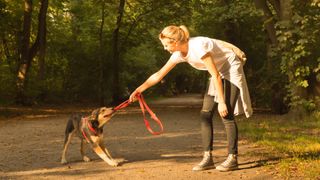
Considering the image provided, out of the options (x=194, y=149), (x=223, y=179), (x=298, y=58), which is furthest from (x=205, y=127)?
(x=298, y=58)

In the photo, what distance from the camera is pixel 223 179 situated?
5.74 metres

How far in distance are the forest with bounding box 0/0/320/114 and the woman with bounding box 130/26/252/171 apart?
23.5 ft

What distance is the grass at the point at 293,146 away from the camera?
19.7 feet

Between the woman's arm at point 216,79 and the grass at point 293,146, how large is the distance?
1154 mm

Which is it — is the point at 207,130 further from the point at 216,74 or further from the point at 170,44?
the point at 170,44

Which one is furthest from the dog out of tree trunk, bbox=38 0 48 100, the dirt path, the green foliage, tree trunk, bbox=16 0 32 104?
tree trunk, bbox=38 0 48 100

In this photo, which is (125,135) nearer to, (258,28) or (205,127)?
(205,127)

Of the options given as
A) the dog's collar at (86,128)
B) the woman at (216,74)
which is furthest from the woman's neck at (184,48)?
Answer: the dog's collar at (86,128)

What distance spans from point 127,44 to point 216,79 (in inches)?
914

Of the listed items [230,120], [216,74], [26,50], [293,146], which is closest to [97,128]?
[230,120]

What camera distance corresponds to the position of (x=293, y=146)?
820 cm

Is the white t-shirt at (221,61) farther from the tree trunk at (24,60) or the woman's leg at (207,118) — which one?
the tree trunk at (24,60)

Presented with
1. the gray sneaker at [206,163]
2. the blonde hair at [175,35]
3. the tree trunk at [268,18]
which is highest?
the tree trunk at [268,18]

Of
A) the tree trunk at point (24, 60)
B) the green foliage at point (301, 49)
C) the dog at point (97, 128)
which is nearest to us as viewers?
the dog at point (97, 128)
